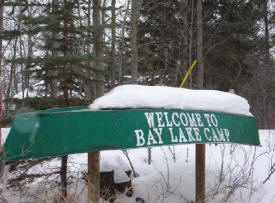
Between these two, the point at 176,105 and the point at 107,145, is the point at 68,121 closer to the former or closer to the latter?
the point at 107,145

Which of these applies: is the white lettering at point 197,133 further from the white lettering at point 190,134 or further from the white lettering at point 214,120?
the white lettering at point 214,120

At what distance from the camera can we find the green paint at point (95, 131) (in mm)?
3398

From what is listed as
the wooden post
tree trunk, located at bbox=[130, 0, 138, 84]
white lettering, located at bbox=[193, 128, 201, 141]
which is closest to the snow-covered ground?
the wooden post

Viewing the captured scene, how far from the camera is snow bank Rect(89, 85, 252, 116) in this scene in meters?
3.88

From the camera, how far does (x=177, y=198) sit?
553 cm

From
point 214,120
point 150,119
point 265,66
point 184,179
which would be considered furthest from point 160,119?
point 265,66

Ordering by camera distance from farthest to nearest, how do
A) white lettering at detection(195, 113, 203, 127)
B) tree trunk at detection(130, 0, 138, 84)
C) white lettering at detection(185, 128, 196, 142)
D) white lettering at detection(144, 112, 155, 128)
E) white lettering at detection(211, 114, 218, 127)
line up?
tree trunk at detection(130, 0, 138, 84), white lettering at detection(211, 114, 218, 127), white lettering at detection(195, 113, 203, 127), white lettering at detection(185, 128, 196, 142), white lettering at detection(144, 112, 155, 128)

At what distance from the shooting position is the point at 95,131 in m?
3.50

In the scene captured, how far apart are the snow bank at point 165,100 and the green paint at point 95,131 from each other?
0.14 meters

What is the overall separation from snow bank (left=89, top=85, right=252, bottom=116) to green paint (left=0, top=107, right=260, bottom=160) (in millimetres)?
137

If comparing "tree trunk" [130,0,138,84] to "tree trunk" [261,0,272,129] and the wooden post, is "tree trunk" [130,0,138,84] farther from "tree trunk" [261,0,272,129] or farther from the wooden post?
"tree trunk" [261,0,272,129]

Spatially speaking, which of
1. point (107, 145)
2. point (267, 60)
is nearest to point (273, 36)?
point (267, 60)

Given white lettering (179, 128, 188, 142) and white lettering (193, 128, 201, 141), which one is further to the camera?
white lettering (193, 128, 201, 141)

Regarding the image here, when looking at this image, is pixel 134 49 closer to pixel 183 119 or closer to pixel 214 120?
pixel 214 120
